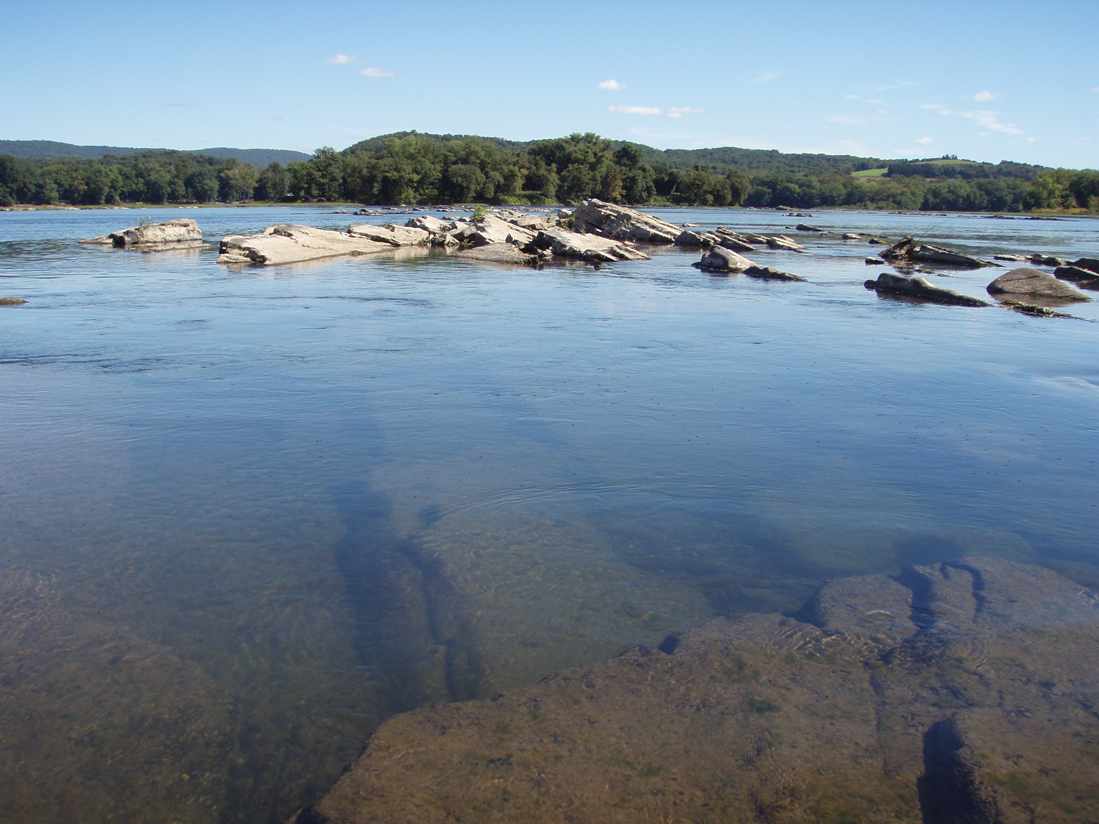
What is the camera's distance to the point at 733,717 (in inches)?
154

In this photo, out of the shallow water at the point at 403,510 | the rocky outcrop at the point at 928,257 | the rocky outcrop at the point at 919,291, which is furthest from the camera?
the rocky outcrop at the point at 928,257

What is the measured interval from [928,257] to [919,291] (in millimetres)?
13117

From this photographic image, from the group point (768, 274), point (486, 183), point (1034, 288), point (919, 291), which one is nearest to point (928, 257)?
point (768, 274)

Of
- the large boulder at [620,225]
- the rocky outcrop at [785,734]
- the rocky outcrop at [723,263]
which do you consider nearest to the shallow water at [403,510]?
the rocky outcrop at [785,734]

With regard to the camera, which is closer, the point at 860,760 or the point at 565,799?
the point at 565,799

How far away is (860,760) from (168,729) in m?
3.05

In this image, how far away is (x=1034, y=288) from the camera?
898 inches

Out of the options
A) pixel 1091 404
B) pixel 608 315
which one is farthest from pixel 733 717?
pixel 608 315

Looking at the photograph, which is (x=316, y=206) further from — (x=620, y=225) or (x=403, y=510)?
(x=403, y=510)

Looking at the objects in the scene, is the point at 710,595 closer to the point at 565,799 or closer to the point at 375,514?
the point at 565,799

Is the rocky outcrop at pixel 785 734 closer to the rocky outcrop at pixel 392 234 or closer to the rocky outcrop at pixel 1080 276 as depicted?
the rocky outcrop at pixel 1080 276

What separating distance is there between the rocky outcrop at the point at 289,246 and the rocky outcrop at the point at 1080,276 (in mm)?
24545

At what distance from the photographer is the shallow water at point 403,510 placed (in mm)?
3986

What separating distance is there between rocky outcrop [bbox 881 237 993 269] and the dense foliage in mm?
93659
